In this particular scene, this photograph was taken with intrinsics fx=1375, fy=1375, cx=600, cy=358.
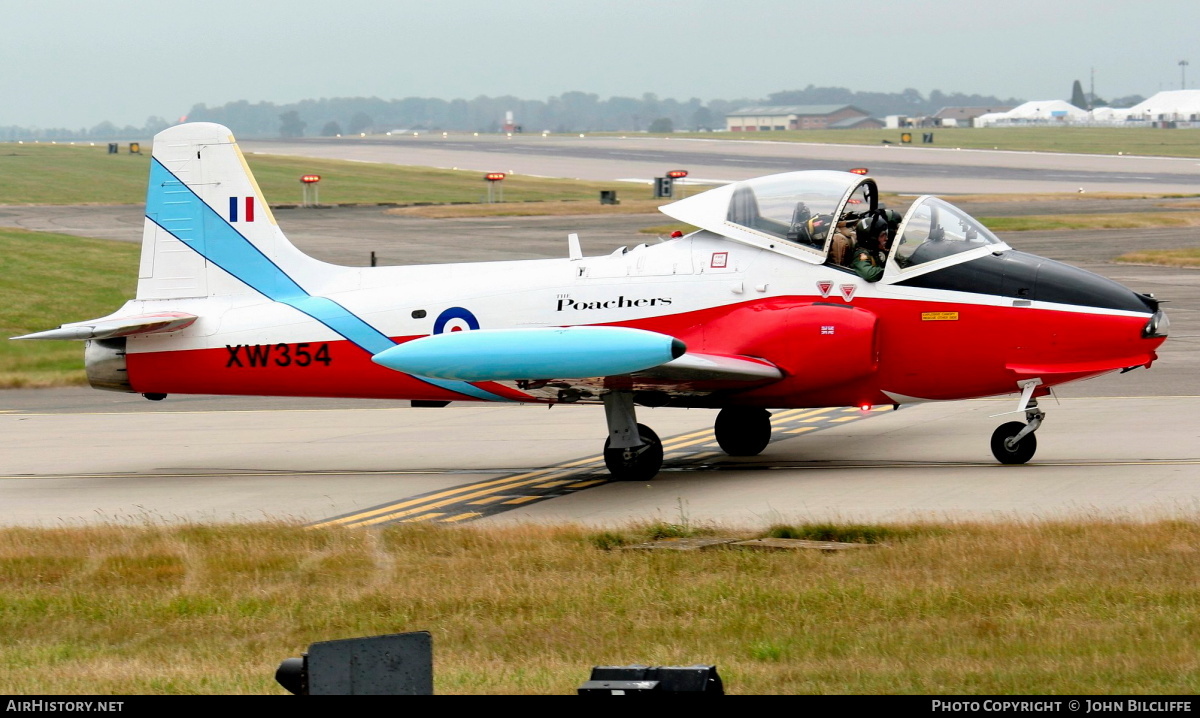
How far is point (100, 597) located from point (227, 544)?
1796mm

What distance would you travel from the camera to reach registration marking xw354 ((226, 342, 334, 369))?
16172 mm

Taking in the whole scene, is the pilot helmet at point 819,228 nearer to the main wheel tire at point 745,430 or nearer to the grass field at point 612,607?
the main wheel tire at point 745,430

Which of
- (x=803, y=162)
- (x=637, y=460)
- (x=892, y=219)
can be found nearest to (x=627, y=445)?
(x=637, y=460)

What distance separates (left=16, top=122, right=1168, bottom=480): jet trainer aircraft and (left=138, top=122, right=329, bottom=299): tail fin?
0.09 ft

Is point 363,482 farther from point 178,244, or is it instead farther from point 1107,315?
point 1107,315

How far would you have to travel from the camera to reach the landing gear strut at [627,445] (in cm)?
1498

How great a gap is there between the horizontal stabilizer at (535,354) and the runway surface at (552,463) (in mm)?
1422

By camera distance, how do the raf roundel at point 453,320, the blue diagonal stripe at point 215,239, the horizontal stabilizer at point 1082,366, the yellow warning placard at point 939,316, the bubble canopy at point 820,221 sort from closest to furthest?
the horizontal stabilizer at point 1082,366, the yellow warning placard at point 939,316, the bubble canopy at point 820,221, the raf roundel at point 453,320, the blue diagonal stripe at point 215,239

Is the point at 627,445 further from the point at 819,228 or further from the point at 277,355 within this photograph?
the point at 277,355

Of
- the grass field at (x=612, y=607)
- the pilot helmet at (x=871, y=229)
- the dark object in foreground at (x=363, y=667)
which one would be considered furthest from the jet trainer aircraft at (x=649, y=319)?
the dark object in foreground at (x=363, y=667)

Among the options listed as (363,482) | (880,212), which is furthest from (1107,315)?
(363,482)

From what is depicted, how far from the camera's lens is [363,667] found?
15.1 ft

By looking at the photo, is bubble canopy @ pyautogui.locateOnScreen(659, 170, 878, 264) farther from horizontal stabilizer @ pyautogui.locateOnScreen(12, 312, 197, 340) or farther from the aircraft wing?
horizontal stabilizer @ pyautogui.locateOnScreen(12, 312, 197, 340)

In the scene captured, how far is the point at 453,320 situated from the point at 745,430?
373 cm
